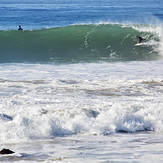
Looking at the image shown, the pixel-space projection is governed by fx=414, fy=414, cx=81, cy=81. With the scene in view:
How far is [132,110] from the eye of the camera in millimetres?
9617

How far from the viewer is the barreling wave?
20.3 meters

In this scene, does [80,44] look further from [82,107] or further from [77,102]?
[82,107]

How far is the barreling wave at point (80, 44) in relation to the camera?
20.3 meters

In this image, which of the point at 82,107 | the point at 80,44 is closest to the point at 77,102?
the point at 82,107

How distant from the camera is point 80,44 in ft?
81.3

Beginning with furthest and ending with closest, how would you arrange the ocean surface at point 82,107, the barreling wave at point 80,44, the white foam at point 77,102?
1. the barreling wave at point 80,44
2. the white foam at point 77,102
3. the ocean surface at point 82,107

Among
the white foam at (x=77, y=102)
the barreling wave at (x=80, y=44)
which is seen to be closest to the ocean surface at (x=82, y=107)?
the white foam at (x=77, y=102)

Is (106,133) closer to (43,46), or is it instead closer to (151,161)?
(151,161)

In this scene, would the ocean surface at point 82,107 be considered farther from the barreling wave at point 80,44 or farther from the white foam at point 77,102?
the barreling wave at point 80,44

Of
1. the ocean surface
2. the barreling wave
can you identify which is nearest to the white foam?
the ocean surface

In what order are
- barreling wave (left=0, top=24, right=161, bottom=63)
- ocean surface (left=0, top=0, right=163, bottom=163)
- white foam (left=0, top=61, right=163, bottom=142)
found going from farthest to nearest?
barreling wave (left=0, top=24, right=161, bottom=63), white foam (left=0, top=61, right=163, bottom=142), ocean surface (left=0, top=0, right=163, bottom=163)

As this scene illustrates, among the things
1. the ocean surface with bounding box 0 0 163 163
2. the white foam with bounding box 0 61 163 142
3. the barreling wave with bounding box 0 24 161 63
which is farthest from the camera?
the barreling wave with bounding box 0 24 161 63

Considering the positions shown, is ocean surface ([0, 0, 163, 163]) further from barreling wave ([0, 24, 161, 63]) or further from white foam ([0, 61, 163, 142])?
barreling wave ([0, 24, 161, 63])

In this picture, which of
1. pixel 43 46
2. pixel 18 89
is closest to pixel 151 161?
pixel 18 89
